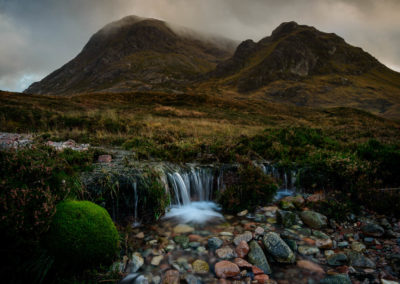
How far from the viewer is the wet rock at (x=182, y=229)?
16.2 feet

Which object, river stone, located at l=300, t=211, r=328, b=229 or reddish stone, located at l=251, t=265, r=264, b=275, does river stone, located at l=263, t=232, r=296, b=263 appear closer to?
reddish stone, located at l=251, t=265, r=264, b=275

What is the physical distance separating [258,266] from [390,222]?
3.71 metres

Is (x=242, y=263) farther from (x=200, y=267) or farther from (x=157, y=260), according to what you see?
(x=157, y=260)

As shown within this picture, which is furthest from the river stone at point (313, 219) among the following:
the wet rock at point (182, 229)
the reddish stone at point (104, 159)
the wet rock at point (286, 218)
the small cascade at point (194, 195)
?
the reddish stone at point (104, 159)

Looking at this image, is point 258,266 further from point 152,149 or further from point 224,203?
point 152,149

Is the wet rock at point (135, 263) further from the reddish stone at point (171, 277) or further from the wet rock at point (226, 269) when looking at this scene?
the wet rock at point (226, 269)

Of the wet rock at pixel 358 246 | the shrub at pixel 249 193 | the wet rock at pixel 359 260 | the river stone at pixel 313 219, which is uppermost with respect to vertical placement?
the shrub at pixel 249 193

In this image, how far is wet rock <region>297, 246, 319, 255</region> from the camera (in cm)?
415

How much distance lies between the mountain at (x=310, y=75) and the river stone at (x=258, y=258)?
87.6 metres

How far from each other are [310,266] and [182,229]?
2706 mm

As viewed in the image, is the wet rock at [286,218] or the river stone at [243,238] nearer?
the river stone at [243,238]

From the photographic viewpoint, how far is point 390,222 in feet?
16.4

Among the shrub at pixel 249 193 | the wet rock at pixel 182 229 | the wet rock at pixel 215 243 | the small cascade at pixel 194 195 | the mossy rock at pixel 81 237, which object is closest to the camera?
the mossy rock at pixel 81 237

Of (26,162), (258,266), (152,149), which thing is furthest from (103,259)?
(152,149)
